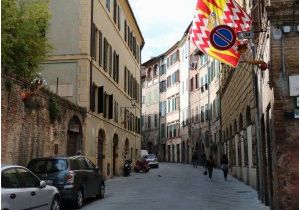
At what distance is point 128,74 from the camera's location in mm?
40656

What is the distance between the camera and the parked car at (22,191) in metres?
9.42

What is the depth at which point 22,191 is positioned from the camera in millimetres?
10039

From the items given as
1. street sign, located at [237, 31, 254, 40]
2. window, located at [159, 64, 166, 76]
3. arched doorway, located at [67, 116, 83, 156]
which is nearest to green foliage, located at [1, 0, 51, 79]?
arched doorway, located at [67, 116, 83, 156]

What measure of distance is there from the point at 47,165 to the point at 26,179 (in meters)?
4.24

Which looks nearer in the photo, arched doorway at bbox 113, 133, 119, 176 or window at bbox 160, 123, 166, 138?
arched doorway at bbox 113, 133, 119, 176

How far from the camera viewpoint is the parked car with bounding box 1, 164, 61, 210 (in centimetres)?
942

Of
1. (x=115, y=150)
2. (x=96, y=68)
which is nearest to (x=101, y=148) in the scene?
(x=96, y=68)

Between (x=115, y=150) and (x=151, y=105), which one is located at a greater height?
(x=151, y=105)

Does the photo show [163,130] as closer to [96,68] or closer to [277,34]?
[96,68]

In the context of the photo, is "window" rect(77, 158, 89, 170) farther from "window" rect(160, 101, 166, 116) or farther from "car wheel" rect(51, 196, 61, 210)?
"window" rect(160, 101, 166, 116)

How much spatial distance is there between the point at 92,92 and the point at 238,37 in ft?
47.5

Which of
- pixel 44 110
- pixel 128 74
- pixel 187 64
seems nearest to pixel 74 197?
pixel 44 110

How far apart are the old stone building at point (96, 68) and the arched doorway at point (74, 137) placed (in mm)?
463

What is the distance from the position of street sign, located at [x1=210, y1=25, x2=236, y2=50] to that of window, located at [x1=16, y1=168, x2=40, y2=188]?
5540mm
